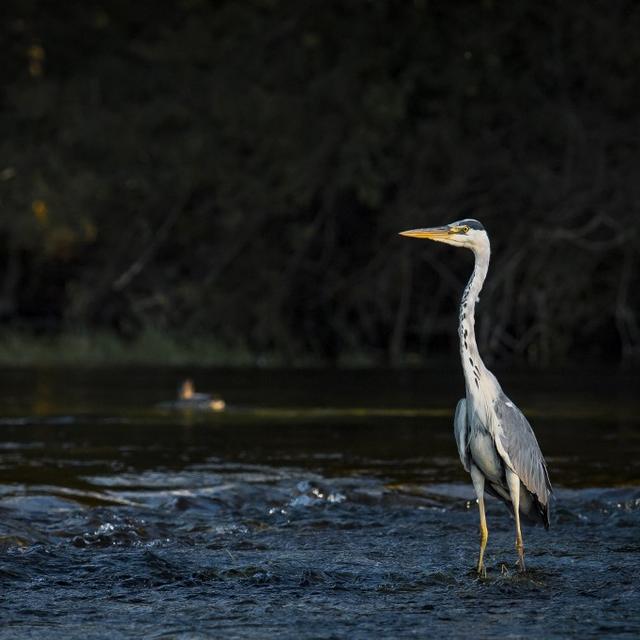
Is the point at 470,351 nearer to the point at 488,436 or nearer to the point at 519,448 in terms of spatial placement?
the point at 488,436

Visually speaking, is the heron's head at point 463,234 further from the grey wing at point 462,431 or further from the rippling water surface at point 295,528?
the rippling water surface at point 295,528

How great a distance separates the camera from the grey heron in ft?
23.2

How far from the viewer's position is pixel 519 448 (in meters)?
7.19

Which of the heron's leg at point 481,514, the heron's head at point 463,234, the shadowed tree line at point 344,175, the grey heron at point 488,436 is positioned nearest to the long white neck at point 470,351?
the grey heron at point 488,436

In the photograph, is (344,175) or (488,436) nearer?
(488,436)

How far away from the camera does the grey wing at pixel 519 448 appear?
23.4ft

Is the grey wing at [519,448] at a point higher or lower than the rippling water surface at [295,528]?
higher

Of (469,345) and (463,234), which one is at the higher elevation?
(463,234)

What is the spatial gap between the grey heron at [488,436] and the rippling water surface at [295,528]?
36 cm

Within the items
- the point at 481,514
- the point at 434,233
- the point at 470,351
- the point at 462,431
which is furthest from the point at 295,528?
the point at 434,233

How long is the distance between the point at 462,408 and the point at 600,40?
16.5 m

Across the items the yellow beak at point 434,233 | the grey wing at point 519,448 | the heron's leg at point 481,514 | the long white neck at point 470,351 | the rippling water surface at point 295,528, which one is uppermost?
the yellow beak at point 434,233

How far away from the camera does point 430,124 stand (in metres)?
24.2

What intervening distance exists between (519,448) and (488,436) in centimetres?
18
